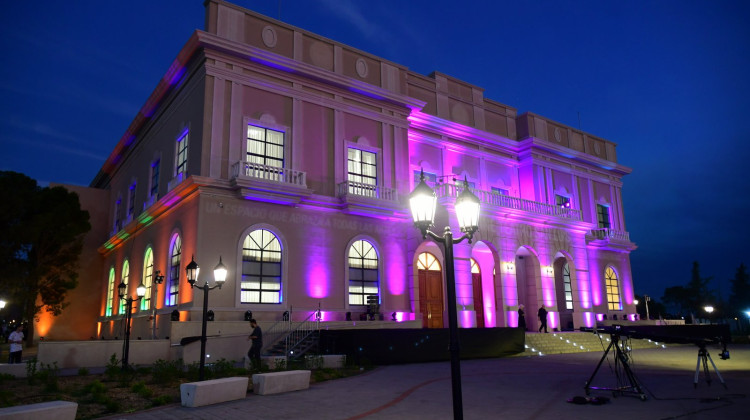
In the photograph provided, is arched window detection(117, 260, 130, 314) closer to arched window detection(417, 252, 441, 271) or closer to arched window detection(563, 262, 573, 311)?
arched window detection(417, 252, 441, 271)

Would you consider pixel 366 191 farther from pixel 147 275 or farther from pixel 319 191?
pixel 147 275

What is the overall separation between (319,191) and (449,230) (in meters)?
16.8

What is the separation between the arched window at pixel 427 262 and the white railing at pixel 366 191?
377 cm

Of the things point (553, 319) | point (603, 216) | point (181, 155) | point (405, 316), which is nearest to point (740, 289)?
point (603, 216)

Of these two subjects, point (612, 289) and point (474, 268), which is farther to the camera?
point (612, 289)

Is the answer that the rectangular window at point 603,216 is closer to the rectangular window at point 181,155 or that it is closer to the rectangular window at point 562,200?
the rectangular window at point 562,200

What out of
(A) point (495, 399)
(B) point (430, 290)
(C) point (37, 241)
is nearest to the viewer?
(A) point (495, 399)

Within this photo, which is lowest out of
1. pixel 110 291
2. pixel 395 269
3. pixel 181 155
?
pixel 110 291

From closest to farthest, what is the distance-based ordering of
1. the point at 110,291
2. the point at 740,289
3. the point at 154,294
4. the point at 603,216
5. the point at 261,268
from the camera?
the point at 261,268, the point at 154,294, the point at 110,291, the point at 603,216, the point at 740,289

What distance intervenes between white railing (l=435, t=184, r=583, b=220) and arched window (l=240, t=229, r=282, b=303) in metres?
8.59

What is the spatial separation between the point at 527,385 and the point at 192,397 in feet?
24.8

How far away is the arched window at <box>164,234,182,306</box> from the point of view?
22884mm

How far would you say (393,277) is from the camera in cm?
2567

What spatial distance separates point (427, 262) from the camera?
1105 inches
